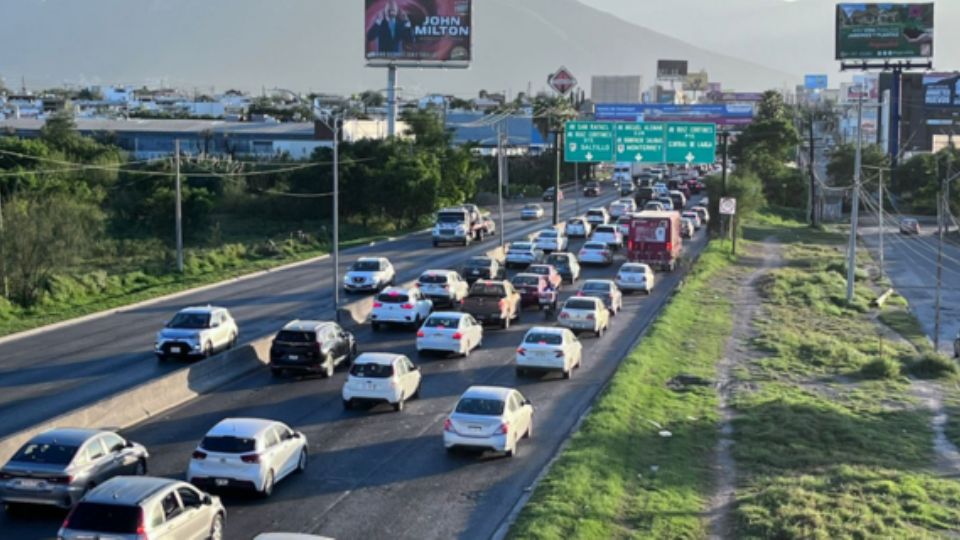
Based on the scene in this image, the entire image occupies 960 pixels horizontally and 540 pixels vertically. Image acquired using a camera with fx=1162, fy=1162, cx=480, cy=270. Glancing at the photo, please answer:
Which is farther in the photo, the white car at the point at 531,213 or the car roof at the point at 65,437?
the white car at the point at 531,213

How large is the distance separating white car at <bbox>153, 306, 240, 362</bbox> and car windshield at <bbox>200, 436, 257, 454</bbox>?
13.7 m

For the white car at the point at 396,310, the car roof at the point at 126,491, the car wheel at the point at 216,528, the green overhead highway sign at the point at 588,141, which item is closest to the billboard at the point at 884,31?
the green overhead highway sign at the point at 588,141

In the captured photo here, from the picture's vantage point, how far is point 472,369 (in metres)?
32.7

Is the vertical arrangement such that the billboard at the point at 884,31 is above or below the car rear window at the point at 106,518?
above

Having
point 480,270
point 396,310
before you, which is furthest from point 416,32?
point 396,310

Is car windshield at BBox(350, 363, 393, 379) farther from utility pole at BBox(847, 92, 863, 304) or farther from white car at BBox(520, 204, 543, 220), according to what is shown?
white car at BBox(520, 204, 543, 220)

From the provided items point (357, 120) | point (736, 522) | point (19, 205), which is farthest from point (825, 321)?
point (357, 120)

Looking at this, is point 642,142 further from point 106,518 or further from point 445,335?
point 106,518

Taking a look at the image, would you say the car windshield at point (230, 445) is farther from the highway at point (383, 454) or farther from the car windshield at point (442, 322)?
the car windshield at point (442, 322)

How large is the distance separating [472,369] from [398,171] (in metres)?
46.8

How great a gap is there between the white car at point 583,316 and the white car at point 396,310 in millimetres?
4907

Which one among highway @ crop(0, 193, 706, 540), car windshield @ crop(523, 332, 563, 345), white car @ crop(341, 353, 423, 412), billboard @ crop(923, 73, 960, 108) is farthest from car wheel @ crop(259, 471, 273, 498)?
billboard @ crop(923, 73, 960, 108)

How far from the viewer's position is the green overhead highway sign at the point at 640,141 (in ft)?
220

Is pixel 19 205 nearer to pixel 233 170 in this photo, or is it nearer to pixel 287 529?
pixel 287 529
